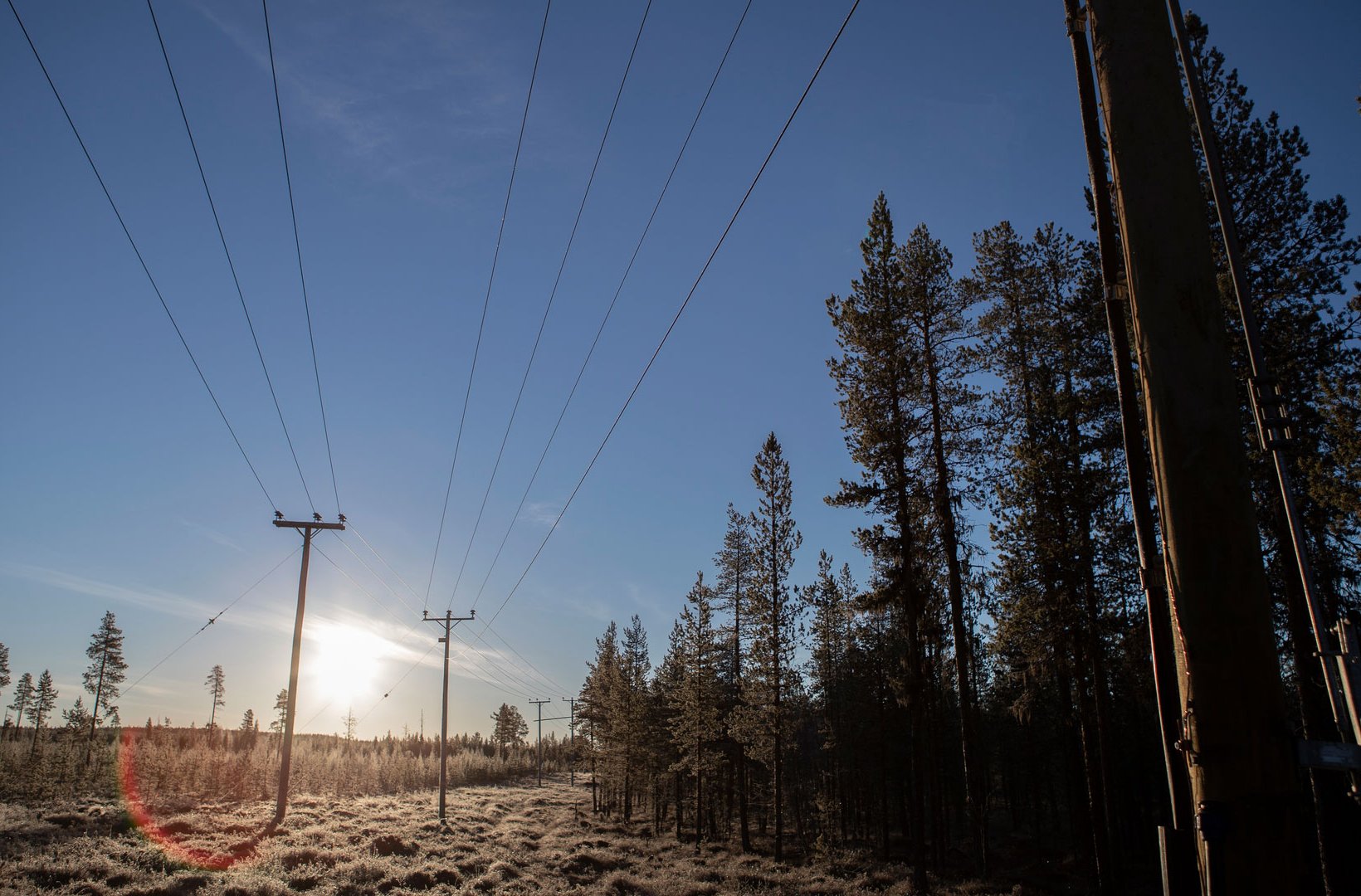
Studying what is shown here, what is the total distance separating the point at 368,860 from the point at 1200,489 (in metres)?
28.1

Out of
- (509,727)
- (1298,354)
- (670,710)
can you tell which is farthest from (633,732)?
(509,727)

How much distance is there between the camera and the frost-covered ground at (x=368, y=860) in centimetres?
1877

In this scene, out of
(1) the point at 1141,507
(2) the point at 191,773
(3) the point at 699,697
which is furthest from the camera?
(2) the point at 191,773

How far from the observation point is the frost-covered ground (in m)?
18.8

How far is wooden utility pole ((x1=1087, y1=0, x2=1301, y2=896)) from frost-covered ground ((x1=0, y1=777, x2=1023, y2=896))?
2116 cm

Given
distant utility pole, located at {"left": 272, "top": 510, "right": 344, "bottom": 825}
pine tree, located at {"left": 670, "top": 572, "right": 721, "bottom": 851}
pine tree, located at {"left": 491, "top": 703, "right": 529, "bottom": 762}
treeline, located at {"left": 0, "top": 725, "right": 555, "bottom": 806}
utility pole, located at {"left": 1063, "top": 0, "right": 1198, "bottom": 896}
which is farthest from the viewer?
pine tree, located at {"left": 491, "top": 703, "right": 529, "bottom": 762}

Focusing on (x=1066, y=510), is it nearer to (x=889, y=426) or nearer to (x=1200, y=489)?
(x=889, y=426)

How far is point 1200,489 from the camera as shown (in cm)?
328

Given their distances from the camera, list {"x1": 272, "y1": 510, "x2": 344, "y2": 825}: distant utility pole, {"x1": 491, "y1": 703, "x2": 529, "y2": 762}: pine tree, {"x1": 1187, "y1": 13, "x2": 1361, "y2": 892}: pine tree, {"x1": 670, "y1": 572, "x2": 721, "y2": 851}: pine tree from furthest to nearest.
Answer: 1. {"x1": 491, "y1": 703, "x2": 529, "y2": 762}: pine tree
2. {"x1": 670, "y1": 572, "x2": 721, "y2": 851}: pine tree
3. {"x1": 272, "y1": 510, "x2": 344, "y2": 825}: distant utility pole
4. {"x1": 1187, "y1": 13, "x2": 1361, "y2": 892}: pine tree

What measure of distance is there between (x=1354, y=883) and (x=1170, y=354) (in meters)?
26.7

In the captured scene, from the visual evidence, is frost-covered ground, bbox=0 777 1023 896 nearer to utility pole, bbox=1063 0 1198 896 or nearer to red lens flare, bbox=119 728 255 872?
red lens flare, bbox=119 728 255 872

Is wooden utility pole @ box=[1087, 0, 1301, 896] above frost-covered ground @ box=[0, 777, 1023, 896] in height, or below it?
above

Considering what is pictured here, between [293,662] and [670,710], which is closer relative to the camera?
[293,662]

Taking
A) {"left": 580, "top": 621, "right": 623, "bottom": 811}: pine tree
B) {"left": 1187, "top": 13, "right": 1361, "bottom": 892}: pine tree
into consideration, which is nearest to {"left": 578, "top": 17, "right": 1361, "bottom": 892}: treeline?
{"left": 1187, "top": 13, "right": 1361, "bottom": 892}: pine tree
